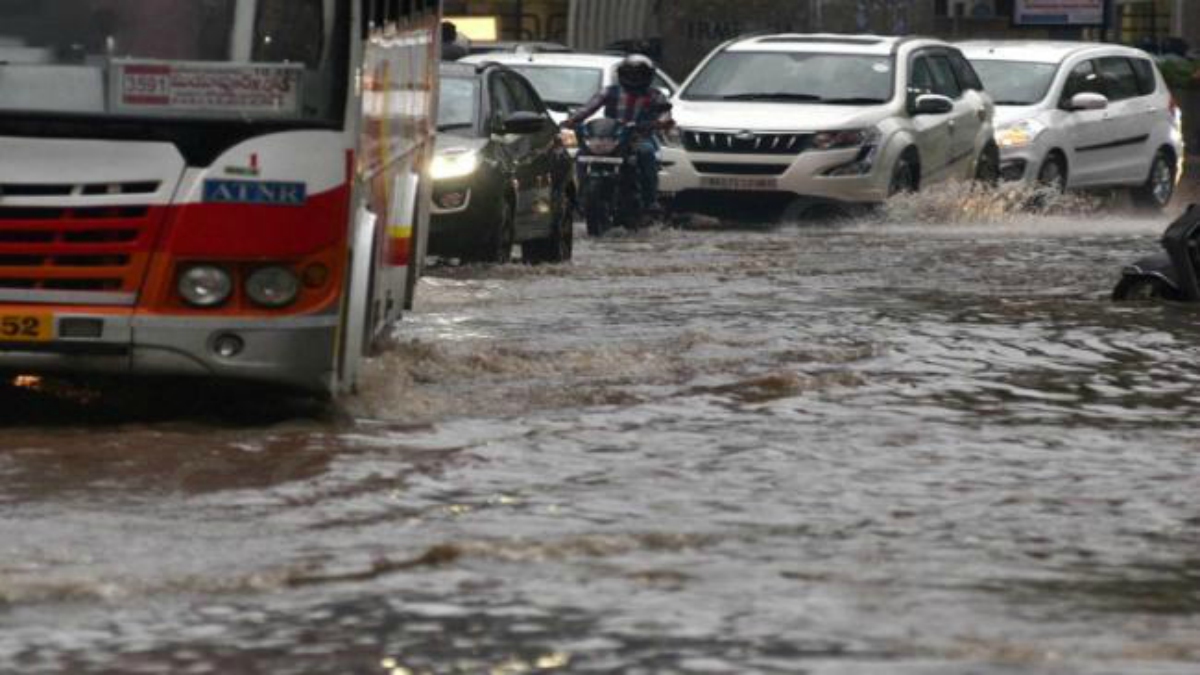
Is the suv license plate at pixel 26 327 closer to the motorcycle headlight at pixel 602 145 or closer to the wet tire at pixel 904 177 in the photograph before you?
the motorcycle headlight at pixel 602 145

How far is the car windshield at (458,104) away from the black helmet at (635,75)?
4033mm

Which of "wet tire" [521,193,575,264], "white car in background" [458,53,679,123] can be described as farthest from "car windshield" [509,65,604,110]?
"wet tire" [521,193,575,264]

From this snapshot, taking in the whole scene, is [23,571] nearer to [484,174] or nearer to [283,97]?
[283,97]

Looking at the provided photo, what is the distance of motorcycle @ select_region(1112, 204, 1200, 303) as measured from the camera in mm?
17766

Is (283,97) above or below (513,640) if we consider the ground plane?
above

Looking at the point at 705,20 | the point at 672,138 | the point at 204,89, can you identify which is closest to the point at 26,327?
the point at 204,89

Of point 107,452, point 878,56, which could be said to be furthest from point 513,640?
point 878,56

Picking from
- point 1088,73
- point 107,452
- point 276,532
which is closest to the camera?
point 276,532

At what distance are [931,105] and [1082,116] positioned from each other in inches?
158

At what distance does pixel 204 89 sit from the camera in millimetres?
11625

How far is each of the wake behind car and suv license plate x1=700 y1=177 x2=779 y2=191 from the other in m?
3.31

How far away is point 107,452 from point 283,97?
1.34 m

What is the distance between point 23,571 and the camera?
337 inches

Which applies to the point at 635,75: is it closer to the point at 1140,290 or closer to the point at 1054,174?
the point at 1054,174
